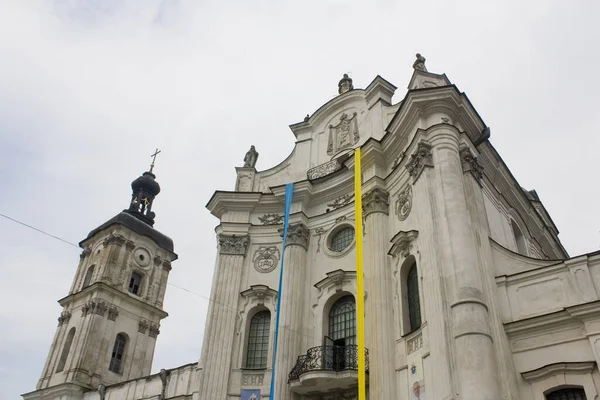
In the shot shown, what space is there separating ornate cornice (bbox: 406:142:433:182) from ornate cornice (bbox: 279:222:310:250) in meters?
5.42

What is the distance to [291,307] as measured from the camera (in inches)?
742

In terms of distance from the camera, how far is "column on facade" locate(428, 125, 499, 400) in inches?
472

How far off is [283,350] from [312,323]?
153cm

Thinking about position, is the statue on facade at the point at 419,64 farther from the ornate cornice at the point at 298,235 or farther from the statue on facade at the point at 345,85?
the ornate cornice at the point at 298,235

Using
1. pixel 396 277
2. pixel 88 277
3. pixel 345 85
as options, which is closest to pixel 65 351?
pixel 88 277

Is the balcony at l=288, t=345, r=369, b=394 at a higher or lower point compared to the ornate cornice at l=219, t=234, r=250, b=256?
lower

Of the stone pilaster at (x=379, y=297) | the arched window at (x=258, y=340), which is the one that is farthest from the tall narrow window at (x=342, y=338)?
the arched window at (x=258, y=340)

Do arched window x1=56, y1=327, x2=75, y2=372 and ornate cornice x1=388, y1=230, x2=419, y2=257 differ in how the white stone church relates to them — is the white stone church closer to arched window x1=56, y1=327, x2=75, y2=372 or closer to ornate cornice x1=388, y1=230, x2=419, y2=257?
ornate cornice x1=388, y1=230, x2=419, y2=257

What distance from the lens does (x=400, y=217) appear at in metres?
17.7

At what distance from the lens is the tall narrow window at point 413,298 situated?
51.4 ft

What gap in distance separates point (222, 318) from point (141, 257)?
17230 millimetres

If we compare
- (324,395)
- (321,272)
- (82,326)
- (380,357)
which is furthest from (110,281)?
(380,357)

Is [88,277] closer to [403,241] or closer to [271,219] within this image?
[271,219]

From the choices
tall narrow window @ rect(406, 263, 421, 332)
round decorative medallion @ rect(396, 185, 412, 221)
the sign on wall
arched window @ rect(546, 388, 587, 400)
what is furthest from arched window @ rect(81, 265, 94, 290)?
arched window @ rect(546, 388, 587, 400)
